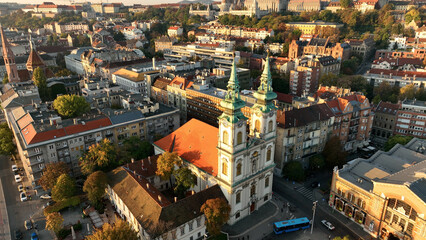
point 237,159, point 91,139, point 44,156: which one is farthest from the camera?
point 91,139

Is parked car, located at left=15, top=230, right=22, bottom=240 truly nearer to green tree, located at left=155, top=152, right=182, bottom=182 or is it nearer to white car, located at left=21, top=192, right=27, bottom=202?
white car, located at left=21, top=192, right=27, bottom=202

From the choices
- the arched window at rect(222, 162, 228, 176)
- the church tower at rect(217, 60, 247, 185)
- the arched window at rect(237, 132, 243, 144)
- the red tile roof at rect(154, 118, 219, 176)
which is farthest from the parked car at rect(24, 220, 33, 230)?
the arched window at rect(237, 132, 243, 144)

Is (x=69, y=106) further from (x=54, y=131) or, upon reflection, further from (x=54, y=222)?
(x=54, y=222)

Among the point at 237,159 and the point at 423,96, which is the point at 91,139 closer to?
the point at 237,159

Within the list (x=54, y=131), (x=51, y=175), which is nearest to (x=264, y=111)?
(x=51, y=175)

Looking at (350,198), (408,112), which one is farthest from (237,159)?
(408,112)

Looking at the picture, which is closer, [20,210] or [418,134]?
[20,210]

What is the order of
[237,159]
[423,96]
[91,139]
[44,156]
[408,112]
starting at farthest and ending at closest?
1. [423,96]
2. [408,112]
3. [91,139]
4. [44,156]
5. [237,159]
